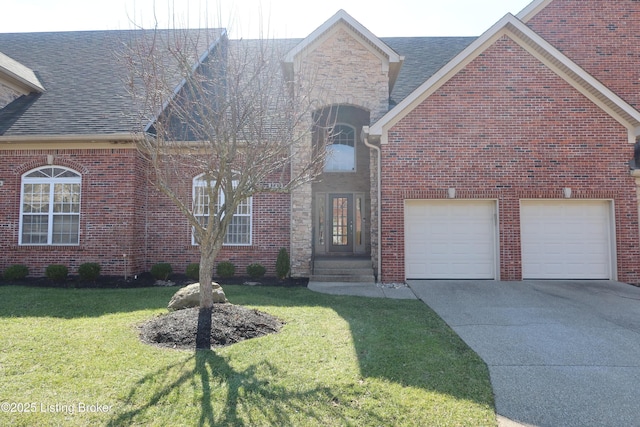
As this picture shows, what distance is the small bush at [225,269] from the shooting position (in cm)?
1044

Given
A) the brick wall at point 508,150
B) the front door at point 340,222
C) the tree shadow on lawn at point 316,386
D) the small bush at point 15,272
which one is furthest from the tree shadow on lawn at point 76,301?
the front door at point 340,222

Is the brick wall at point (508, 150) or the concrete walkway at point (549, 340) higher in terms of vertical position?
the brick wall at point (508, 150)

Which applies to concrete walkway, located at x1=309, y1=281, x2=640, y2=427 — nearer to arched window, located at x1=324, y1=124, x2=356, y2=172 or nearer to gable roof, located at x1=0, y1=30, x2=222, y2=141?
arched window, located at x1=324, y1=124, x2=356, y2=172

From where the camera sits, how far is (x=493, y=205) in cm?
992

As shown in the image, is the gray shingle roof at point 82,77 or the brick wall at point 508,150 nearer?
the brick wall at point 508,150

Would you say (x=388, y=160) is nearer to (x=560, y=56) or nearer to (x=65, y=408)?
(x=560, y=56)

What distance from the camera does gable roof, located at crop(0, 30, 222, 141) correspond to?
10375 mm

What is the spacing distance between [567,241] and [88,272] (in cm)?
1290

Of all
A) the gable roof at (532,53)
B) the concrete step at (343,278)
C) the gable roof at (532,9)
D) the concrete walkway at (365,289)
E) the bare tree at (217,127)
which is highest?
the gable roof at (532,9)

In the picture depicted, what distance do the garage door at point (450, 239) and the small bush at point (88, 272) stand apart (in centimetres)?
843

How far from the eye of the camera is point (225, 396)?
3598 mm

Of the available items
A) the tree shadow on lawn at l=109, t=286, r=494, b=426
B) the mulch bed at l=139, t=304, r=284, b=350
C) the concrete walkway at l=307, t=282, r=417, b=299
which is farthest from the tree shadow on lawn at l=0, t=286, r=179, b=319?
the concrete walkway at l=307, t=282, r=417, b=299

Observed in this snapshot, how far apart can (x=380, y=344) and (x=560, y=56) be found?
9291 millimetres

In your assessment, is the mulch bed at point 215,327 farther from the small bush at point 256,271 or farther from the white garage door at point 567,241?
the white garage door at point 567,241
